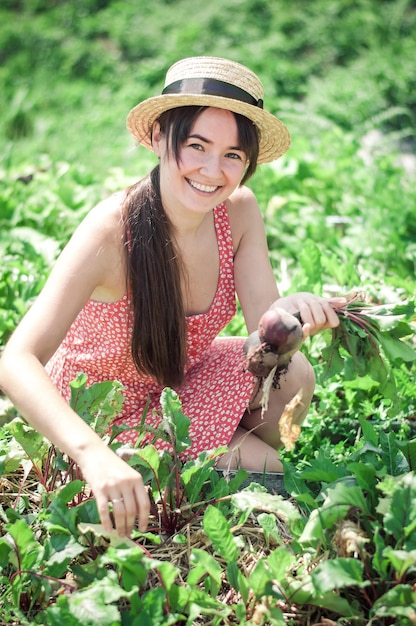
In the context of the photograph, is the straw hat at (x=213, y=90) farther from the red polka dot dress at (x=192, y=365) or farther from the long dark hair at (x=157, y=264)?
the red polka dot dress at (x=192, y=365)

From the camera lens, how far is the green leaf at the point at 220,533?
1900 millimetres

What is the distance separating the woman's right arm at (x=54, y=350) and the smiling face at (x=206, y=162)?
8.4 inches

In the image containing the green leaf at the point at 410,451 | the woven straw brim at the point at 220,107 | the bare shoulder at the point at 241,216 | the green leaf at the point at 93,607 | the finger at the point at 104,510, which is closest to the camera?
the green leaf at the point at 93,607

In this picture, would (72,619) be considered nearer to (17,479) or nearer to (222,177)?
(17,479)

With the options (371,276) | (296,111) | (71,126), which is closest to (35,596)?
(371,276)

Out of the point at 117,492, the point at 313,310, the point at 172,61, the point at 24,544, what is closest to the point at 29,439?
the point at 24,544

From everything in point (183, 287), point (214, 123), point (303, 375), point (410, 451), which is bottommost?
point (410, 451)

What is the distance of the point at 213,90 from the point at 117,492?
3.89 feet

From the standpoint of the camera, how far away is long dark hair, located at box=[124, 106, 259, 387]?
8.01ft

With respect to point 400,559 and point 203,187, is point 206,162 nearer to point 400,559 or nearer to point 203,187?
point 203,187

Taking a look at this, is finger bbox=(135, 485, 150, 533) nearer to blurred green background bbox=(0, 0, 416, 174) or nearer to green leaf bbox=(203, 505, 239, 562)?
green leaf bbox=(203, 505, 239, 562)

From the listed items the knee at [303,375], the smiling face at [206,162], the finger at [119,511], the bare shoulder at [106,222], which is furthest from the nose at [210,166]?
the finger at [119,511]

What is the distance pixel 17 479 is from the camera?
8.05ft

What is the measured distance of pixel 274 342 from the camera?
6.68 ft
